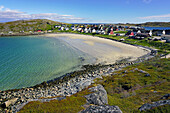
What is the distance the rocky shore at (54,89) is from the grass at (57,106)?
125 centimetres

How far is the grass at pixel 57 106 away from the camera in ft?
40.2

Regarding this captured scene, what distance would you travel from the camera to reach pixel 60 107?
12828mm

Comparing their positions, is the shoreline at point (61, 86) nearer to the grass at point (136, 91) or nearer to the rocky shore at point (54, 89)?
the rocky shore at point (54, 89)

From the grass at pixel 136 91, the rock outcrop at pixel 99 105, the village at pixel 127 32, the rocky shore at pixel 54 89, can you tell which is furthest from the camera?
the village at pixel 127 32

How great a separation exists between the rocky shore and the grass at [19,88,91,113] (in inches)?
49.2

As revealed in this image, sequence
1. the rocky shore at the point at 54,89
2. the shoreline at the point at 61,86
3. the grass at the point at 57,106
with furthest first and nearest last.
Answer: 1. the shoreline at the point at 61,86
2. the rocky shore at the point at 54,89
3. the grass at the point at 57,106

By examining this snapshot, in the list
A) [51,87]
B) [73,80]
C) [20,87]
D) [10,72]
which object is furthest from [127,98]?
[10,72]

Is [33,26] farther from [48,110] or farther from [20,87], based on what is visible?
[48,110]

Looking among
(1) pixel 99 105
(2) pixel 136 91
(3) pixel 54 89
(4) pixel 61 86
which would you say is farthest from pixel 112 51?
(1) pixel 99 105

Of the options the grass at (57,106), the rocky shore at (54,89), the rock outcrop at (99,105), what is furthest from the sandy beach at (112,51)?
the grass at (57,106)

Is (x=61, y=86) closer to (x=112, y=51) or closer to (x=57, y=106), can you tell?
(x=57, y=106)

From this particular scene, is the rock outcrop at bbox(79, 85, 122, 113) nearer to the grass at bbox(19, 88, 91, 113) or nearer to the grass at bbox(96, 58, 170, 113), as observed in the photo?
the grass at bbox(19, 88, 91, 113)

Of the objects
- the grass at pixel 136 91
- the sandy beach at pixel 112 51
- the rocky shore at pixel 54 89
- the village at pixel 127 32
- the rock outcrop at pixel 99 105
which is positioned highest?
the village at pixel 127 32

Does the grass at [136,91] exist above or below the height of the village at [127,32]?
below
